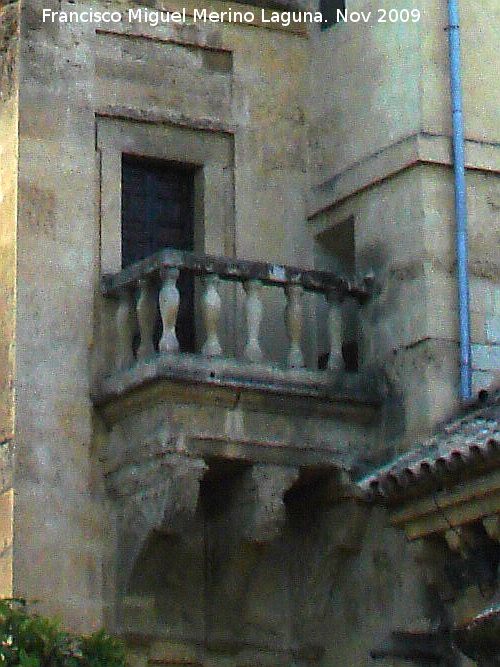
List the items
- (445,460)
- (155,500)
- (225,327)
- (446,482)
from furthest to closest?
(225,327) → (155,500) → (446,482) → (445,460)

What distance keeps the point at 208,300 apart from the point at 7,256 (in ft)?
4.72

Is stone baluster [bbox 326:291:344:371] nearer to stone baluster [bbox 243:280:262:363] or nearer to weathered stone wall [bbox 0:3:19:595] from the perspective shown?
stone baluster [bbox 243:280:262:363]

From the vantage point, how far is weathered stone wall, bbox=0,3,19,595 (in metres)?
17.4

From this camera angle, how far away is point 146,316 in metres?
17.6

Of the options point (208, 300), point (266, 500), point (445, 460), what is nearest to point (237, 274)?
point (208, 300)

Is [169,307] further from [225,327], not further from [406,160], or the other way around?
[406,160]

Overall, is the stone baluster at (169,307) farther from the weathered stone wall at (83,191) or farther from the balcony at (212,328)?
the weathered stone wall at (83,191)

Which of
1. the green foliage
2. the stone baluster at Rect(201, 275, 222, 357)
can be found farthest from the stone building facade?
the green foliage

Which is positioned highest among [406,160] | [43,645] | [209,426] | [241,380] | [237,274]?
[406,160]

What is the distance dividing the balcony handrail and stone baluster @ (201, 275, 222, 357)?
7cm

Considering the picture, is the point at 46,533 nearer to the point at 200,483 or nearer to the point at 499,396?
the point at 200,483

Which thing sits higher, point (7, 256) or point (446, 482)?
point (7, 256)

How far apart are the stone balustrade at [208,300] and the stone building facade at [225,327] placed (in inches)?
0.8

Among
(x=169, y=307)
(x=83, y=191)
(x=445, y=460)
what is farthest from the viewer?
(x=83, y=191)
